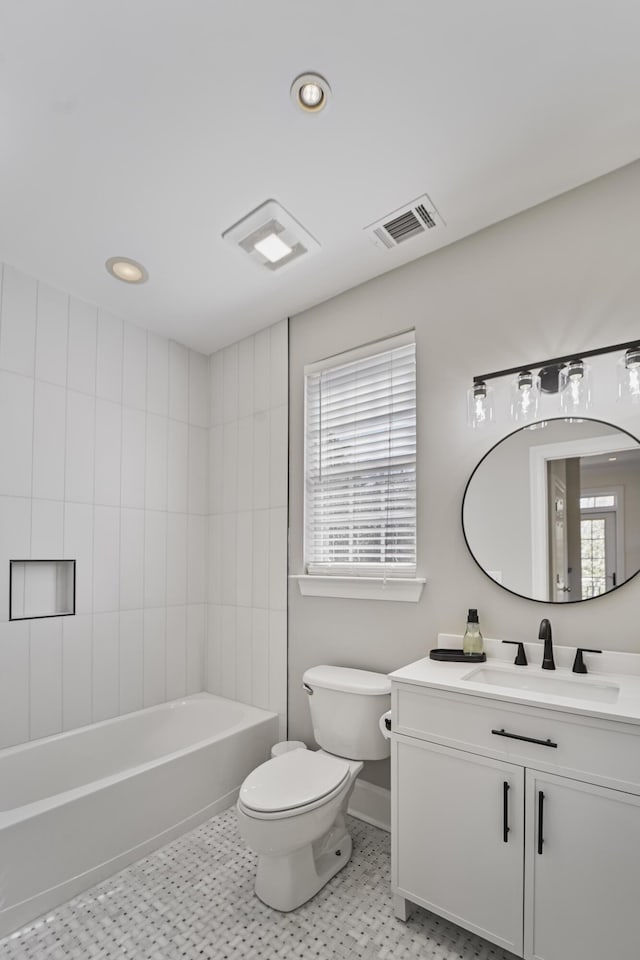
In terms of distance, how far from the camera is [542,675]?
1.71 meters

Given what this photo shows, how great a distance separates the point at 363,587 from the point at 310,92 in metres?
1.87

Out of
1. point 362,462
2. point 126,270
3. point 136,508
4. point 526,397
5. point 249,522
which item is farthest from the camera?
point 249,522

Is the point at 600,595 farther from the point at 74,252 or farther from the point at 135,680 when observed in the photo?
the point at 74,252

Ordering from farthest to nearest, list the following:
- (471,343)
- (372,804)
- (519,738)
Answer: (372,804) < (471,343) < (519,738)

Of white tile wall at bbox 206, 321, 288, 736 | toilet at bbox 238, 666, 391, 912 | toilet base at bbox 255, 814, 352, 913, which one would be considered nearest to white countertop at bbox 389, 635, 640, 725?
toilet at bbox 238, 666, 391, 912

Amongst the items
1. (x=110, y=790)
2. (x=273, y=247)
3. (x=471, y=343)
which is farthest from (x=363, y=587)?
(x=273, y=247)

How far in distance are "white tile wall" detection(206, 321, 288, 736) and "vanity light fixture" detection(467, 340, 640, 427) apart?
3.76ft

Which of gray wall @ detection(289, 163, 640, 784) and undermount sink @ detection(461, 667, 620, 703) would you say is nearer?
undermount sink @ detection(461, 667, 620, 703)

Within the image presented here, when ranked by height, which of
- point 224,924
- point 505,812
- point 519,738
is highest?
point 519,738

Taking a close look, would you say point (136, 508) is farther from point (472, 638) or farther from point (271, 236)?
point (472, 638)

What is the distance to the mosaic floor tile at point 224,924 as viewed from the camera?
1574 millimetres

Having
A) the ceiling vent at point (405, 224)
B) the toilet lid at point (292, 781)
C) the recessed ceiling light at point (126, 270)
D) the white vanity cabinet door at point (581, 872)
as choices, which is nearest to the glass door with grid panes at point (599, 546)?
the white vanity cabinet door at point (581, 872)

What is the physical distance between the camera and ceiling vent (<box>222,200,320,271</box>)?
6.64 feet

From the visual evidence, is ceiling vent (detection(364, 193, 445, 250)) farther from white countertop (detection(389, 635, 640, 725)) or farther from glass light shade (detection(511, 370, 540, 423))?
white countertop (detection(389, 635, 640, 725))
